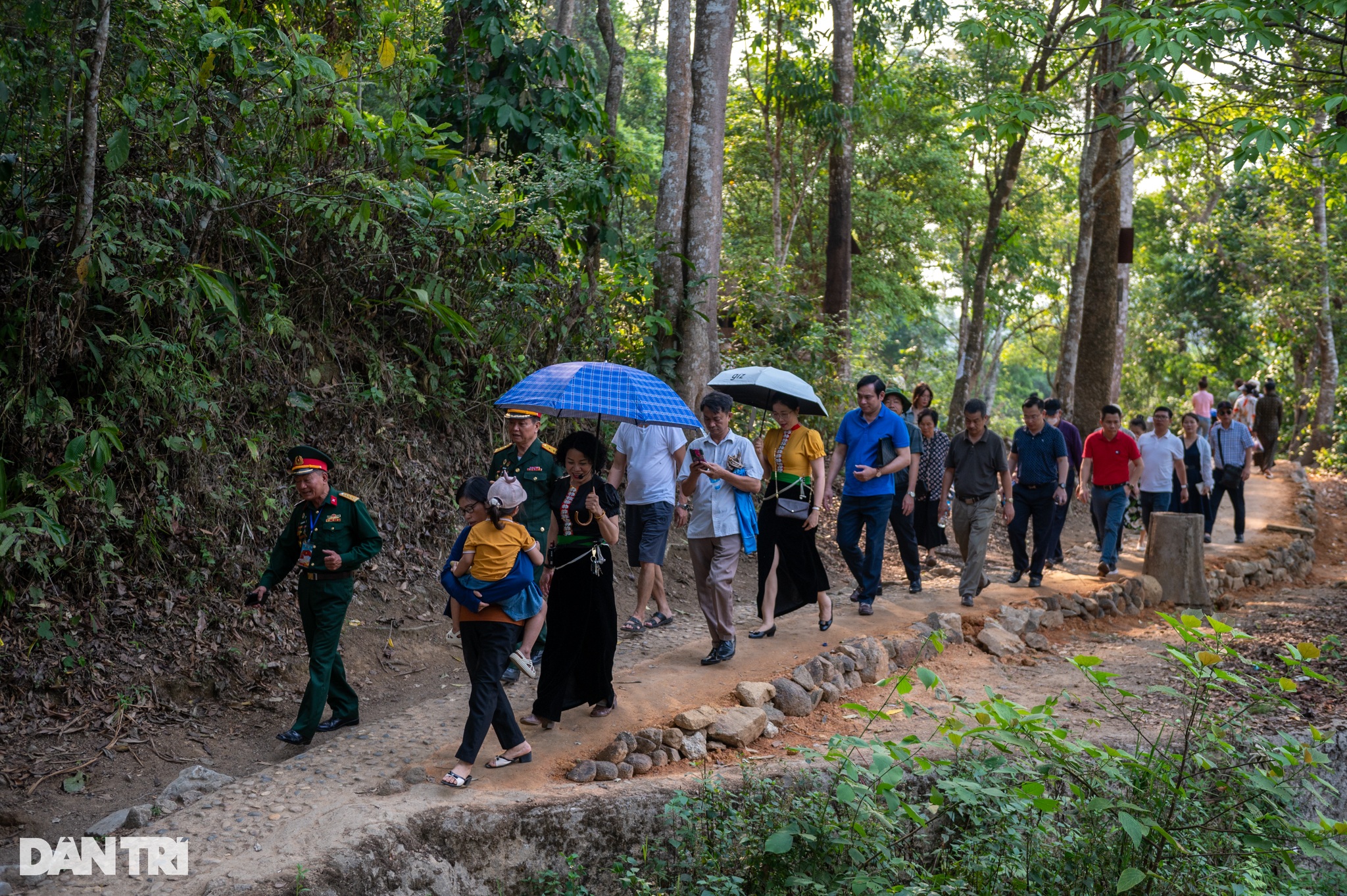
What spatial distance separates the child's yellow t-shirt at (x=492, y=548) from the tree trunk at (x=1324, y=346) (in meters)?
20.3

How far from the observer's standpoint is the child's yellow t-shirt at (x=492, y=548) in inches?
201

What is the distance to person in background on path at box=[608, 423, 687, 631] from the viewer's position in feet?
24.0

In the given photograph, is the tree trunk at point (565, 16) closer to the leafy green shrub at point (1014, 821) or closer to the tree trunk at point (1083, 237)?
the tree trunk at point (1083, 237)

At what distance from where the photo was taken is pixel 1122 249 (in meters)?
16.3

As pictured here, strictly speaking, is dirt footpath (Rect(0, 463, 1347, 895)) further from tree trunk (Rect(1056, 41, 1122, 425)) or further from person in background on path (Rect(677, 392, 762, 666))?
tree trunk (Rect(1056, 41, 1122, 425))

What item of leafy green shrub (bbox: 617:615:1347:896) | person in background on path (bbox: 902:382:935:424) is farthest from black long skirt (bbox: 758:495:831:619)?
person in background on path (bbox: 902:382:935:424)

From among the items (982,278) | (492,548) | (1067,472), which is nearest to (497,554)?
(492,548)

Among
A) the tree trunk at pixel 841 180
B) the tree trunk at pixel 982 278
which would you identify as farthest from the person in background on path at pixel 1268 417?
the tree trunk at pixel 841 180

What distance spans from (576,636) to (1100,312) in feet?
45.1

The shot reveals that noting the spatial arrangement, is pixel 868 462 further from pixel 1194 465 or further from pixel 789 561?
pixel 1194 465

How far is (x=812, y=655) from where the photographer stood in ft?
23.2

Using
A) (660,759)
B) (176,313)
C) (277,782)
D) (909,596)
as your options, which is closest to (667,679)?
(660,759)

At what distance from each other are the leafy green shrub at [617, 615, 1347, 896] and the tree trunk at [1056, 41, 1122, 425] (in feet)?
38.6

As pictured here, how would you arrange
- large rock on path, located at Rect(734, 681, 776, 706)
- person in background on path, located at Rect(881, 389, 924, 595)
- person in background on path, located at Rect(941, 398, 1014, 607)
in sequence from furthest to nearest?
person in background on path, located at Rect(941, 398, 1014, 607)
person in background on path, located at Rect(881, 389, 924, 595)
large rock on path, located at Rect(734, 681, 776, 706)
